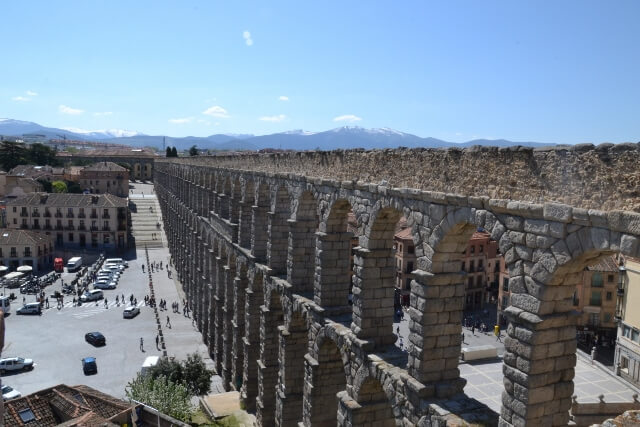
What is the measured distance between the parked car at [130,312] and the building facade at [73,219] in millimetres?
32564

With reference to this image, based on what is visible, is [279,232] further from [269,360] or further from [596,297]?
[596,297]

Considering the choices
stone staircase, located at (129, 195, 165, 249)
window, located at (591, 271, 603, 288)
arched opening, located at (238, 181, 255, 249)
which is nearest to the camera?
arched opening, located at (238, 181, 255, 249)

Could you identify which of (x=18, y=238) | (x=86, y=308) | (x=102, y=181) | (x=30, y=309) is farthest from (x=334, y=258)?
(x=102, y=181)

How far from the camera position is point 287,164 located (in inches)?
921

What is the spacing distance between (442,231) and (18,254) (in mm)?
72605

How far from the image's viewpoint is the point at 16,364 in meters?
40.0

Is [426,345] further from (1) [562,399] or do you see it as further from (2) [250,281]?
(2) [250,281]

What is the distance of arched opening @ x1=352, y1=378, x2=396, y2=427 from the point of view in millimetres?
16234

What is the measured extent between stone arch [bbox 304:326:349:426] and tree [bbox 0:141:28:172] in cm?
12326

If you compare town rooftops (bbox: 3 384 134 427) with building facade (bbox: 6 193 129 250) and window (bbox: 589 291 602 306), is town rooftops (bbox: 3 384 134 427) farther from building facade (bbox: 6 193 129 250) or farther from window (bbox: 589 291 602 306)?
building facade (bbox: 6 193 129 250)

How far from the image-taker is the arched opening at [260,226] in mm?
27609

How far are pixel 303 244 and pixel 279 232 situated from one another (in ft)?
10.0

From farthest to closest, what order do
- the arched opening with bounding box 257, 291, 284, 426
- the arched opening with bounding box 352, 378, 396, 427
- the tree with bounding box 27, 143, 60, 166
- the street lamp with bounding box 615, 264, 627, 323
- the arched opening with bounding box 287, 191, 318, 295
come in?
1. the tree with bounding box 27, 143, 60, 166
2. the street lamp with bounding box 615, 264, 627, 323
3. the arched opening with bounding box 257, 291, 284, 426
4. the arched opening with bounding box 287, 191, 318, 295
5. the arched opening with bounding box 352, 378, 396, 427

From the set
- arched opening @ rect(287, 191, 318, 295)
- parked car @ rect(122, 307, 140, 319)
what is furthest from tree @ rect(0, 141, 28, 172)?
arched opening @ rect(287, 191, 318, 295)
